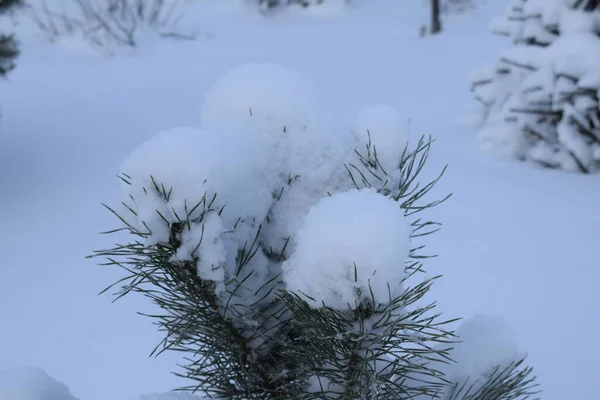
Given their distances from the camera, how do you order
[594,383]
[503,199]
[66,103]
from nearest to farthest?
[594,383] → [503,199] → [66,103]

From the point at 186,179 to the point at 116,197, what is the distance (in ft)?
8.86

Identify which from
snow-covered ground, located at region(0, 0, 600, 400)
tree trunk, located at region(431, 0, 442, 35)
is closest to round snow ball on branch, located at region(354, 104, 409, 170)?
snow-covered ground, located at region(0, 0, 600, 400)

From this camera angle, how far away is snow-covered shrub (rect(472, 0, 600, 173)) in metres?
2.94

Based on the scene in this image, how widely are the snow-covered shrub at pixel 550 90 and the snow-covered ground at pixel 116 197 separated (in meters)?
0.15

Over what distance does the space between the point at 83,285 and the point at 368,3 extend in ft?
21.8

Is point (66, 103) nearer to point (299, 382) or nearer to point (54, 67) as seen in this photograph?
point (54, 67)

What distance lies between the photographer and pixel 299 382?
72 cm

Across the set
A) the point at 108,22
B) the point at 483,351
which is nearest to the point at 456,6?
the point at 108,22

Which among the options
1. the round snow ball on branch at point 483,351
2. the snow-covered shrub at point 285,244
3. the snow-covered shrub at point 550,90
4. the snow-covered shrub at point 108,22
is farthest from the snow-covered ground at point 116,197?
the snow-covered shrub at point 285,244

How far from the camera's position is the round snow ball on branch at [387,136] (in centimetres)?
72

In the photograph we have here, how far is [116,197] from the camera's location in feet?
10.3

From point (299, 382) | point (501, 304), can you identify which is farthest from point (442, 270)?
point (299, 382)

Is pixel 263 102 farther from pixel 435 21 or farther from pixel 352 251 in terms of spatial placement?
pixel 435 21

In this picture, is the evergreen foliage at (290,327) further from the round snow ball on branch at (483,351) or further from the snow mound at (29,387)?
the snow mound at (29,387)
